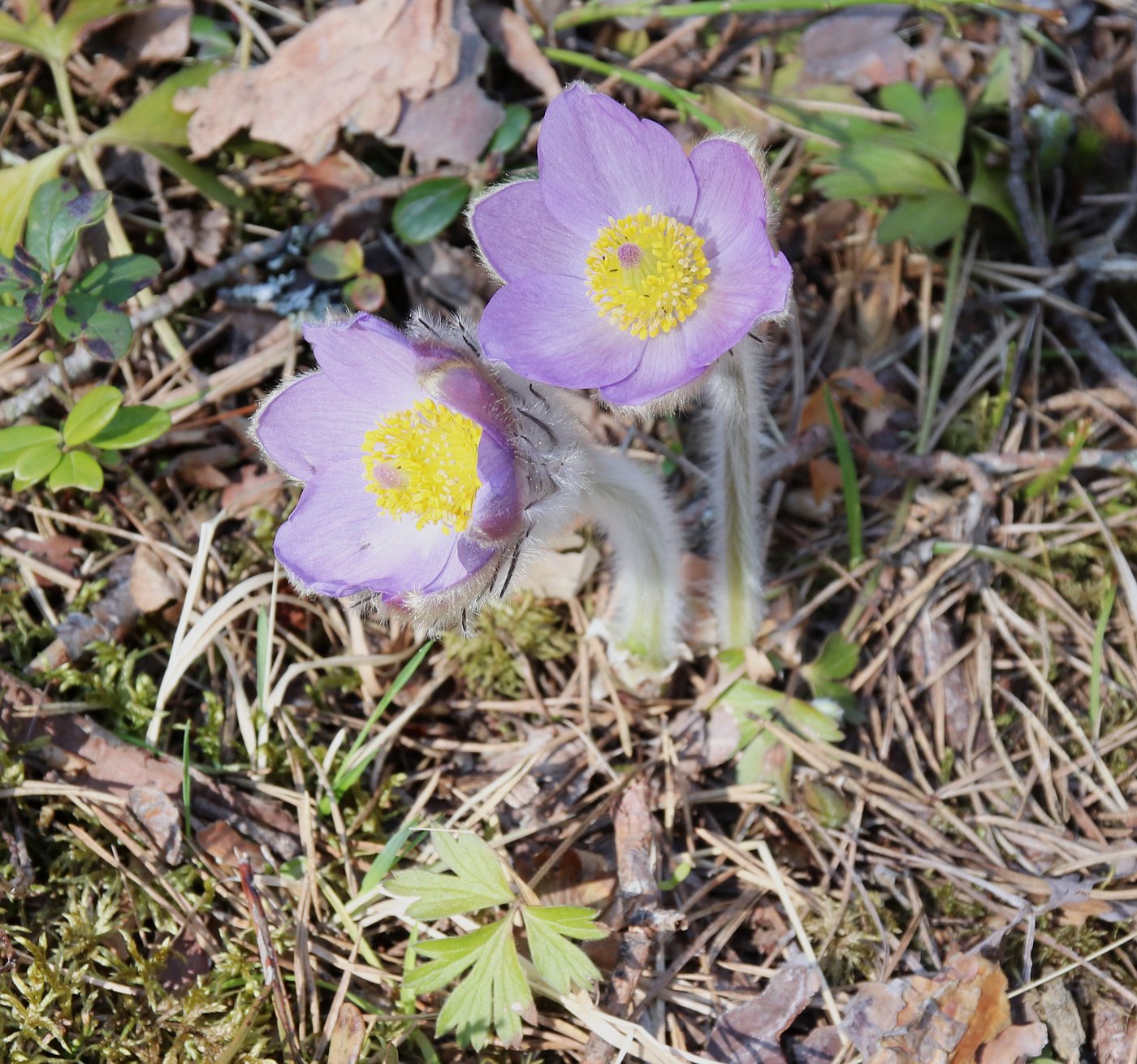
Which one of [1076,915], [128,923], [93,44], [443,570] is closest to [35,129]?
[93,44]

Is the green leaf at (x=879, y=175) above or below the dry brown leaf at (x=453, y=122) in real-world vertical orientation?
below

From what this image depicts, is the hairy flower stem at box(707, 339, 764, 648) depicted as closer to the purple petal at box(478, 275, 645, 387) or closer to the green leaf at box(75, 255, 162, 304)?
→ the purple petal at box(478, 275, 645, 387)

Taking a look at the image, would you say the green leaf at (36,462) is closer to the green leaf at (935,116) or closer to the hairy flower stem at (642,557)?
the hairy flower stem at (642,557)

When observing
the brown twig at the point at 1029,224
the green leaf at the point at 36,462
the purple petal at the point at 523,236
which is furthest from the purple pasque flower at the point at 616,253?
the brown twig at the point at 1029,224

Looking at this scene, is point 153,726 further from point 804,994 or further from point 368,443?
point 804,994

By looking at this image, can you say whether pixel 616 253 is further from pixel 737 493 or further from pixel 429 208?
pixel 429 208
